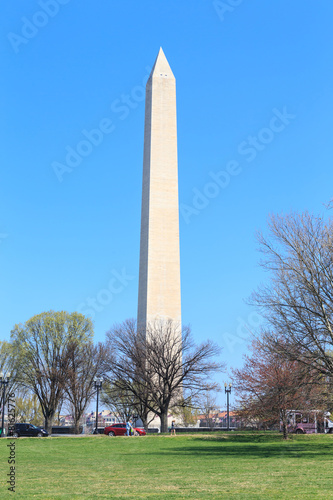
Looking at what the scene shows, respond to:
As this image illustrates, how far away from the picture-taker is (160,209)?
194 ft

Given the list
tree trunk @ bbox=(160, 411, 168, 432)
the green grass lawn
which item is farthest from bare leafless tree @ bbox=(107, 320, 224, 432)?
the green grass lawn

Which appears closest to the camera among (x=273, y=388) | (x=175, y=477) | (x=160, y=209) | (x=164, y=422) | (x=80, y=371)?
(x=175, y=477)

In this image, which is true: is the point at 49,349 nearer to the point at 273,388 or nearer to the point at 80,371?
the point at 80,371

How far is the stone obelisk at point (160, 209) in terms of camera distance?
187 feet

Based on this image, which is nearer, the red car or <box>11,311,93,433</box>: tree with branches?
the red car

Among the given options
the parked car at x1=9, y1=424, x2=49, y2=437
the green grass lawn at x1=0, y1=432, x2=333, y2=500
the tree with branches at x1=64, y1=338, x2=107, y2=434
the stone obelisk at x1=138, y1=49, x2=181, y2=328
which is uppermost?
the stone obelisk at x1=138, y1=49, x2=181, y2=328

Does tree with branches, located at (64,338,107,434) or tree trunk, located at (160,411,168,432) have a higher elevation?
tree with branches, located at (64,338,107,434)

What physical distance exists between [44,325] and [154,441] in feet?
81.1

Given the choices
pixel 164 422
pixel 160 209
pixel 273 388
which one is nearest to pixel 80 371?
pixel 164 422

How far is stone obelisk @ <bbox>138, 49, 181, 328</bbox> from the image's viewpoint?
5703cm

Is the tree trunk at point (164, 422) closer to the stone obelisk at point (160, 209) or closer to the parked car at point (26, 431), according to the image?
the stone obelisk at point (160, 209)

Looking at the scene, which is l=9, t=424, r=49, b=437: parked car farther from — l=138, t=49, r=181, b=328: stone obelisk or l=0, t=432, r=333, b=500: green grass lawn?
l=0, t=432, r=333, b=500: green grass lawn

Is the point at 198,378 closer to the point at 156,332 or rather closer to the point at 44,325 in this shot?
the point at 156,332

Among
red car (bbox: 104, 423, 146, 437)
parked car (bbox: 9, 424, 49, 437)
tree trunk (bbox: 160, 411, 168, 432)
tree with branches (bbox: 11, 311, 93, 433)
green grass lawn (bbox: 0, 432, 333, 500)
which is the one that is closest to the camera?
green grass lawn (bbox: 0, 432, 333, 500)
